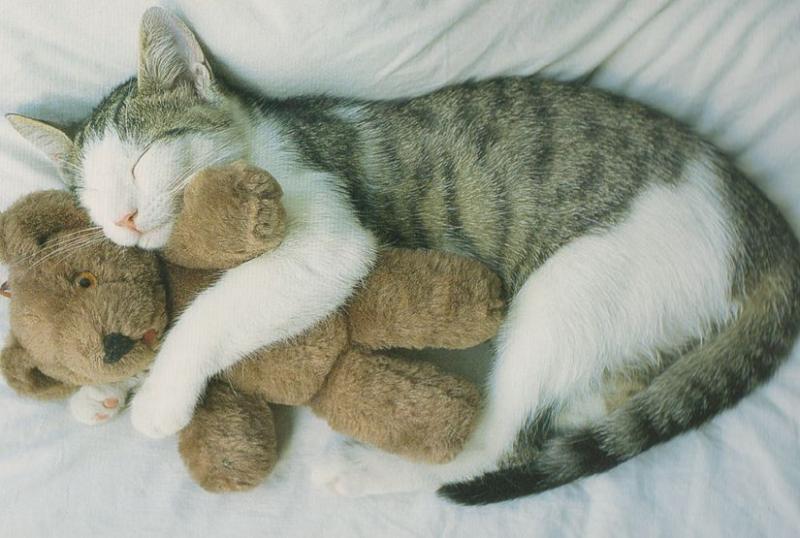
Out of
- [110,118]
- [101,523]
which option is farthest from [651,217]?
[101,523]

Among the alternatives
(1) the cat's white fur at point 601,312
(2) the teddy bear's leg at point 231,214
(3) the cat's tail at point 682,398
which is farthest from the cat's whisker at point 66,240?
(3) the cat's tail at point 682,398

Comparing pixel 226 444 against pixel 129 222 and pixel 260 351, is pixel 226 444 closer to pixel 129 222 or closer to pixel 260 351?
pixel 260 351

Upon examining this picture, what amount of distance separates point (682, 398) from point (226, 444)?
0.73m

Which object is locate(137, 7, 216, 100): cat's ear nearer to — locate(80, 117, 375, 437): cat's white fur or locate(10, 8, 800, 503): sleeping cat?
locate(10, 8, 800, 503): sleeping cat

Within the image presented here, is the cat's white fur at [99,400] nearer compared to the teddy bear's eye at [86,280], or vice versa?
the teddy bear's eye at [86,280]

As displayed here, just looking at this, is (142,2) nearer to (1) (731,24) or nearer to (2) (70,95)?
(2) (70,95)

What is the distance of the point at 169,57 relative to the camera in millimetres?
1031

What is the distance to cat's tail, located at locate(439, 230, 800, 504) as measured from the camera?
994 millimetres

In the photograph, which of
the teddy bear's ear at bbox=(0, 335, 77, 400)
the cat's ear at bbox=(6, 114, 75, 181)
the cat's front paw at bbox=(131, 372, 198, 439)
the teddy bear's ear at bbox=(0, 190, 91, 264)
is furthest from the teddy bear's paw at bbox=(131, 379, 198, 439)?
the cat's ear at bbox=(6, 114, 75, 181)

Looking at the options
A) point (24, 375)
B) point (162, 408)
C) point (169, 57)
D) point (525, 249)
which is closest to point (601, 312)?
point (525, 249)

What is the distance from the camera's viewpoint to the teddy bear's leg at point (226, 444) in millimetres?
988

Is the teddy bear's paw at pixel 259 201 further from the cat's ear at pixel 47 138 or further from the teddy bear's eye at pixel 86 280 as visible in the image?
the cat's ear at pixel 47 138

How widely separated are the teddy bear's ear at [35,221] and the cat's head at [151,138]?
0.03 meters

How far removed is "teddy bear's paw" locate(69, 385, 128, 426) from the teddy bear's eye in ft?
0.75
